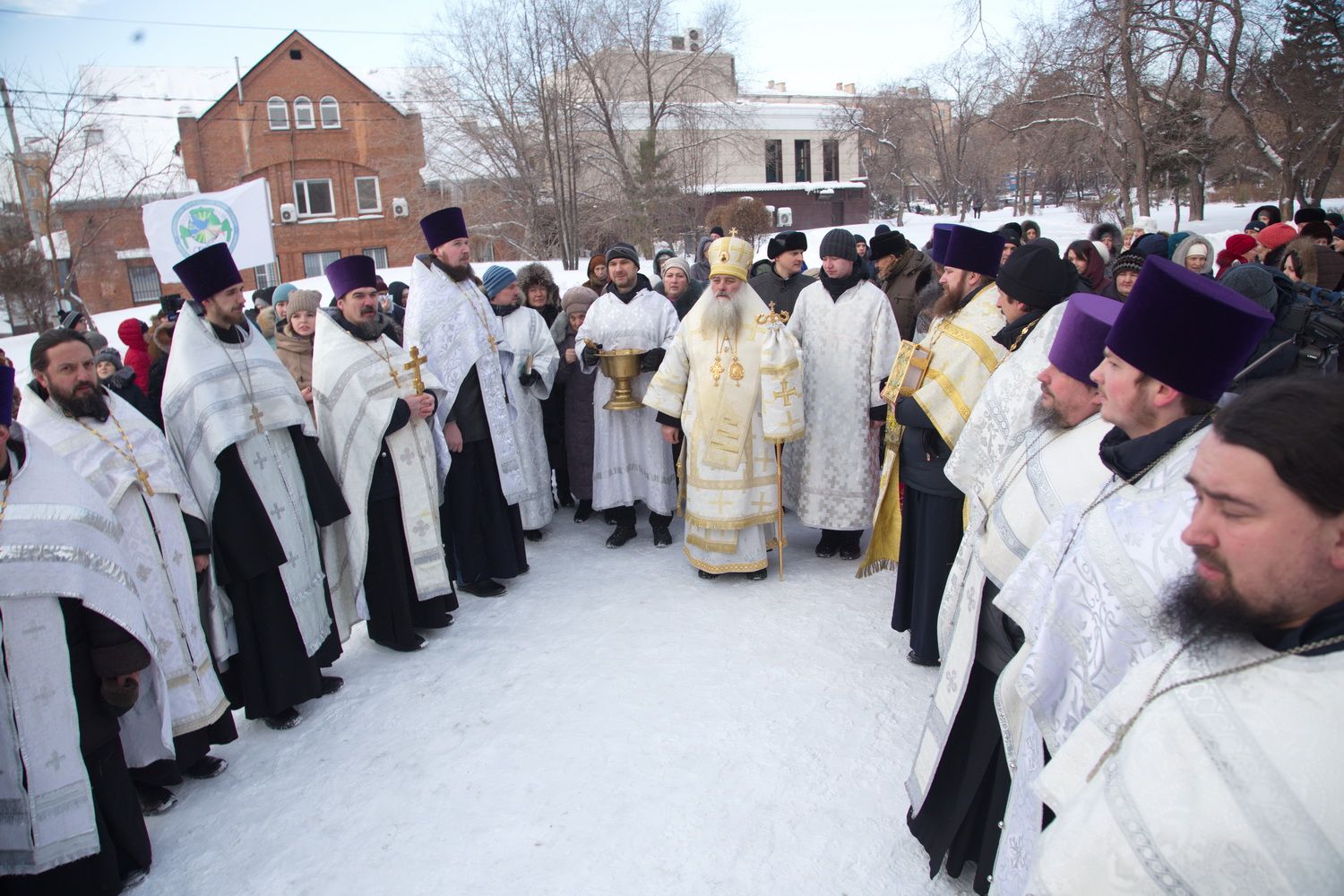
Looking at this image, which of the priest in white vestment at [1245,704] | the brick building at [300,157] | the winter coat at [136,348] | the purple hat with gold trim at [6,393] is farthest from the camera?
the brick building at [300,157]

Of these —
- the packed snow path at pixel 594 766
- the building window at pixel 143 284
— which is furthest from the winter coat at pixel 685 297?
the building window at pixel 143 284

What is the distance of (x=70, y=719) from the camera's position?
254 cm

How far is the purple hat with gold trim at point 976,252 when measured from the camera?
3793mm

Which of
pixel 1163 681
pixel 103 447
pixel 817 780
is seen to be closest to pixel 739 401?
pixel 817 780

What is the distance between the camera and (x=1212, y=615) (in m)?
1.18

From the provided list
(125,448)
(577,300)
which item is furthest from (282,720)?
(577,300)

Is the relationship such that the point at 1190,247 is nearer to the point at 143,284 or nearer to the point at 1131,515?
the point at 1131,515

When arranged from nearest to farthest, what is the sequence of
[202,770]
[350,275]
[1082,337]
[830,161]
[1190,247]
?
[1082,337] < [202,770] < [350,275] < [1190,247] < [830,161]

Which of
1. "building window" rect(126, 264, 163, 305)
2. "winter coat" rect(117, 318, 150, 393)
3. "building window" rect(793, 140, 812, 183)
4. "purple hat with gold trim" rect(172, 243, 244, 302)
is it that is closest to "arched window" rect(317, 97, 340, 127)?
"building window" rect(126, 264, 163, 305)

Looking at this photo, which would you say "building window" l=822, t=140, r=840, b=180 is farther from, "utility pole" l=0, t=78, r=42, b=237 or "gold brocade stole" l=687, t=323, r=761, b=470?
"gold brocade stole" l=687, t=323, r=761, b=470

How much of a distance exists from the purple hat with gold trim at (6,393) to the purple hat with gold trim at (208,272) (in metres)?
1.08

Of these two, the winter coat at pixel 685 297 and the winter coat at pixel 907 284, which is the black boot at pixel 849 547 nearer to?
the winter coat at pixel 907 284

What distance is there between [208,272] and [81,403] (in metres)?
0.81

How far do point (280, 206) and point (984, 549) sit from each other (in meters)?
31.6
